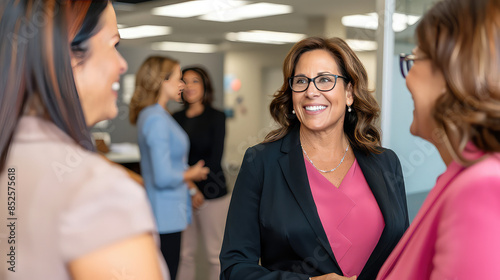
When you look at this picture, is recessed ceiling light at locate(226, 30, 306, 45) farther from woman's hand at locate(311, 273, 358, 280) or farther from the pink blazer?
the pink blazer

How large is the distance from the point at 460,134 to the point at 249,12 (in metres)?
7.44

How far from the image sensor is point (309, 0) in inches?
270

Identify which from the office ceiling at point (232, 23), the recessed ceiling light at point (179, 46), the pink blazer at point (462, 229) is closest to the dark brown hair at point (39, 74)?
the pink blazer at point (462, 229)

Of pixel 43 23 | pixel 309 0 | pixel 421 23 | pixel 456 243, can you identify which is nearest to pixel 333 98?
pixel 421 23

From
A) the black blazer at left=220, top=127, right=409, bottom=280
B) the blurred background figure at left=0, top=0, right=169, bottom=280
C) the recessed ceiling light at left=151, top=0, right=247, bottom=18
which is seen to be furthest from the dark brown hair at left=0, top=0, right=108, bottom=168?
the recessed ceiling light at left=151, top=0, right=247, bottom=18

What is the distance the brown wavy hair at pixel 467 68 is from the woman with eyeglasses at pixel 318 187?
0.90 m

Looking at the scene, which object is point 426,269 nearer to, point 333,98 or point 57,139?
point 57,139

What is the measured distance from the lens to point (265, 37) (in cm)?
898

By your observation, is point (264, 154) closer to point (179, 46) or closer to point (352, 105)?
point (352, 105)

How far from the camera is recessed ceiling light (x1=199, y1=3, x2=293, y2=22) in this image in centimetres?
735

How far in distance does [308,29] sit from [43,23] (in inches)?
285

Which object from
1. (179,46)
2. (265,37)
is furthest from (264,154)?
(179,46)

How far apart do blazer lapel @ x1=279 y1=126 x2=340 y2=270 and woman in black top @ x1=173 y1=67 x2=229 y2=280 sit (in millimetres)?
2080

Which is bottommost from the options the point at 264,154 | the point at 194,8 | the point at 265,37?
the point at 264,154
